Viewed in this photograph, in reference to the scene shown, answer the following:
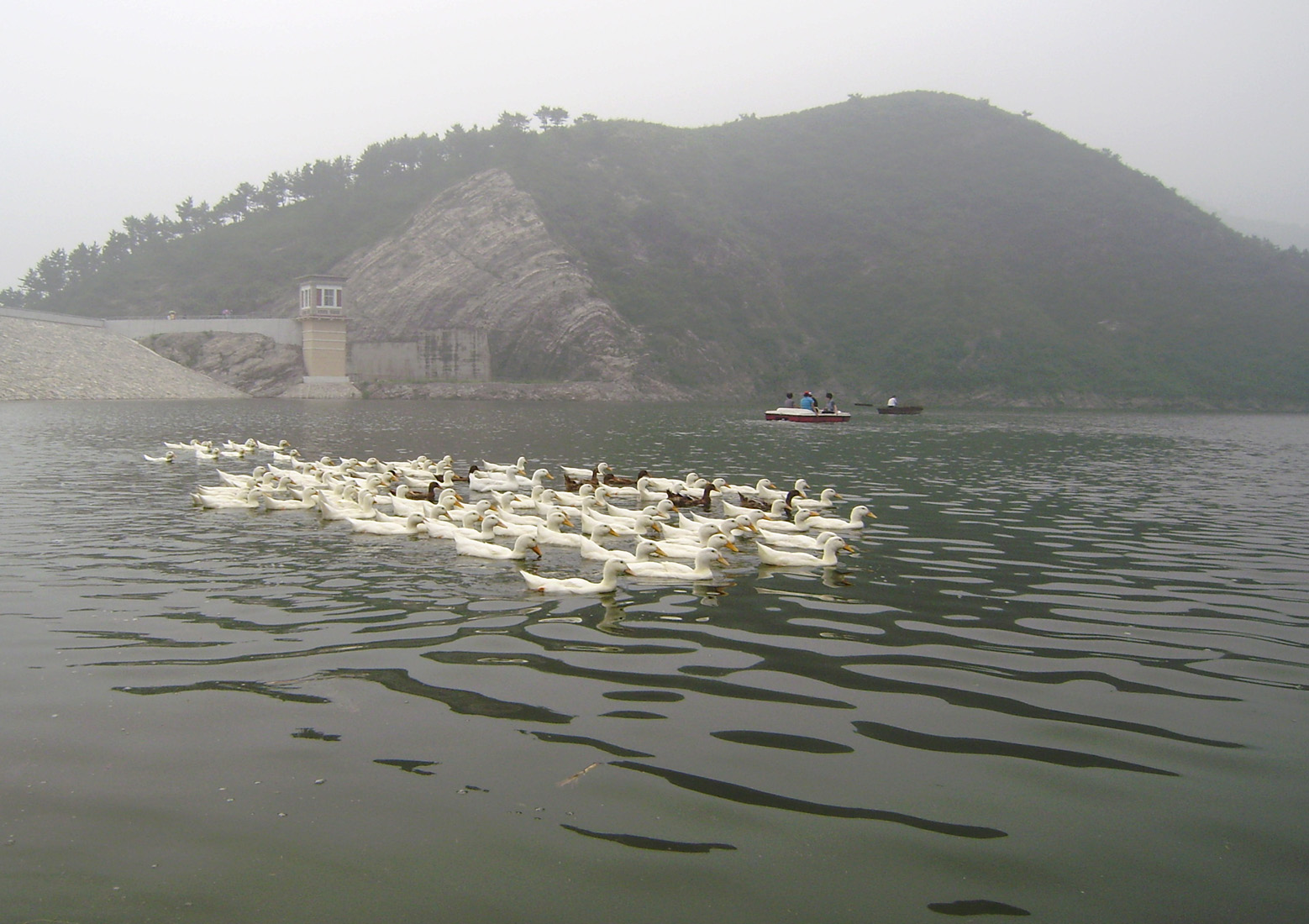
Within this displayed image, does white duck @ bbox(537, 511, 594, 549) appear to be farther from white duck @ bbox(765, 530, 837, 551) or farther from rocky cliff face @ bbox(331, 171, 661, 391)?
rocky cliff face @ bbox(331, 171, 661, 391)

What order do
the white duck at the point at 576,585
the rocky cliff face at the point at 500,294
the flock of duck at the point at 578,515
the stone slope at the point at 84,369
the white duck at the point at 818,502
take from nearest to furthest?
the white duck at the point at 576,585 < the flock of duck at the point at 578,515 < the white duck at the point at 818,502 < the stone slope at the point at 84,369 < the rocky cliff face at the point at 500,294

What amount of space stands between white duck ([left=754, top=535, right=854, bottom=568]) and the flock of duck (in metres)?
0.02

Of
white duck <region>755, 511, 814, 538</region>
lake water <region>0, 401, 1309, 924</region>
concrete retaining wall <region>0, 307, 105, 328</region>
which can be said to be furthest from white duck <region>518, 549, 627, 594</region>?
concrete retaining wall <region>0, 307, 105, 328</region>

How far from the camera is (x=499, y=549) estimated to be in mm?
15000

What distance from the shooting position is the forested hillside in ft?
340

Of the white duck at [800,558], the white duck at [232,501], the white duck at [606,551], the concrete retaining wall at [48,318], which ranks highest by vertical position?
the concrete retaining wall at [48,318]

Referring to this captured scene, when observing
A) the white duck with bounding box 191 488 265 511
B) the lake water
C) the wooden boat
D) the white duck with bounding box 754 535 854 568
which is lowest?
the lake water

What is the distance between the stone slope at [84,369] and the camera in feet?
219

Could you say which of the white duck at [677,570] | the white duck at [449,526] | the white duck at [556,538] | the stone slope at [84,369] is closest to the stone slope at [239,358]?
the stone slope at [84,369]

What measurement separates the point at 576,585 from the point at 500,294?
9340cm

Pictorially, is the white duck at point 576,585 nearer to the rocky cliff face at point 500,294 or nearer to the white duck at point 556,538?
the white duck at point 556,538

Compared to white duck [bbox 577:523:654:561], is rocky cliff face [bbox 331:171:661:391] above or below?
above

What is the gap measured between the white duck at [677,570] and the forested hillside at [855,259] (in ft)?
281

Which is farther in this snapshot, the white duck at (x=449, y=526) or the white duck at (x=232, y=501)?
the white duck at (x=232, y=501)
